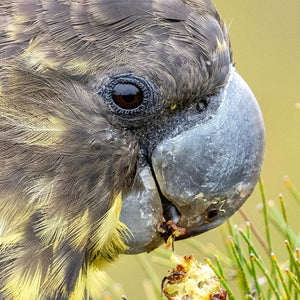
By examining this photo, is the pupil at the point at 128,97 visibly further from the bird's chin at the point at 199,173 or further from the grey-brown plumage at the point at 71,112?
the bird's chin at the point at 199,173

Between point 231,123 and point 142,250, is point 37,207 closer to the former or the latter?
point 142,250

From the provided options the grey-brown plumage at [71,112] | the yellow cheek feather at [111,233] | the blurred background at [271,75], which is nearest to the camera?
the grey-brown plumage at [71,112]

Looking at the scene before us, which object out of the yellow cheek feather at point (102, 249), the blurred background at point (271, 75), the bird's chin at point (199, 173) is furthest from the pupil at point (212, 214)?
the blurred background at point (271, 75)

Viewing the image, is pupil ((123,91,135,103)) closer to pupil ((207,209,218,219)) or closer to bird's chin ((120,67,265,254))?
bird's chin ((120,67,265,254))

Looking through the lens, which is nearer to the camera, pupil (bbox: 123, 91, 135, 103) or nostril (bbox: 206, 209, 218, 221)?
pupil (bbox: 123, 91, 135, 103)

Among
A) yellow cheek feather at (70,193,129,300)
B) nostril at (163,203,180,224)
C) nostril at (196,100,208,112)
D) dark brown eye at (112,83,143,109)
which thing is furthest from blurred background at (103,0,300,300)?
dark brown eye at (112,83,143,109)

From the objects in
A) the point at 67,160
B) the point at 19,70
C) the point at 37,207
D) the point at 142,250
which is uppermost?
the point at 19,70

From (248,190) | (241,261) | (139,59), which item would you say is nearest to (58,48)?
(139,59)
